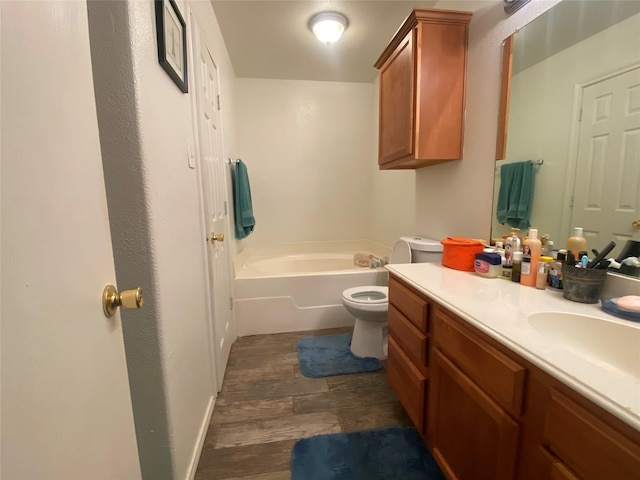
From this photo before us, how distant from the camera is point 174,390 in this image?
3.43ft

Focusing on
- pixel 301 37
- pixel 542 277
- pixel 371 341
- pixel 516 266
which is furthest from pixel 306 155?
pixel 542 277

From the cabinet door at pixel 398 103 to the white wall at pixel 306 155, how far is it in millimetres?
1355

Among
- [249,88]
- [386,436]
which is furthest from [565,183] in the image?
[249,88]

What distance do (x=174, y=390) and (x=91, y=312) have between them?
2.19 ft

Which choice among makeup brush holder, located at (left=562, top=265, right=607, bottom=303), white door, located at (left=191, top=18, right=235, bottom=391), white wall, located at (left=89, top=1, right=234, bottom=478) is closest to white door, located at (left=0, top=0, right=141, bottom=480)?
white wall, located at (left=89, top=1, right=234, bottom=478)

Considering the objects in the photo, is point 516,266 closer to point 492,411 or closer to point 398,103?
point 492,411

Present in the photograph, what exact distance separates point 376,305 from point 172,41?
1.70 metres

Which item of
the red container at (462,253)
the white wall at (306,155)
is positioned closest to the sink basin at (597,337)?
the red container at (462,253)

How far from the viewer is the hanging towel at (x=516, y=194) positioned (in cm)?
128

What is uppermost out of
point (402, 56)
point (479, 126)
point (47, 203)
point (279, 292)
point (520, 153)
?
point (402, 56)

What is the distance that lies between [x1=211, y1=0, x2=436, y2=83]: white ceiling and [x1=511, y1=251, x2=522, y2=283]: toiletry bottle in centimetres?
176

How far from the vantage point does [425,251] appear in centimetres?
186

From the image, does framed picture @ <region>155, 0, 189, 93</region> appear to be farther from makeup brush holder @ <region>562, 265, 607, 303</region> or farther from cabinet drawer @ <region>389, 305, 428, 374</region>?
makeup brush holder @ <region>562, 265, 607, 303</region>

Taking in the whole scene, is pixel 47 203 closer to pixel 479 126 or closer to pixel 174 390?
pixel 174 390
